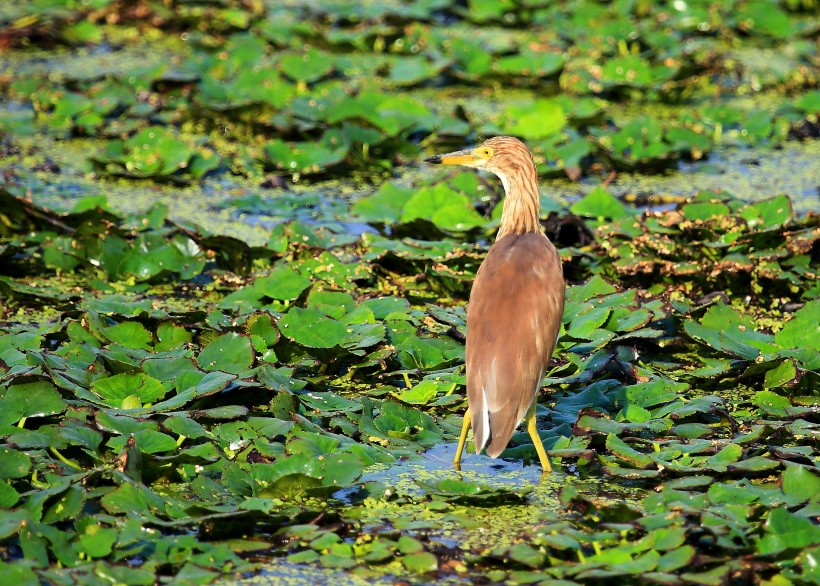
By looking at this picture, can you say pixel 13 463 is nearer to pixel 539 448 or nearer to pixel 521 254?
pixel 539 448

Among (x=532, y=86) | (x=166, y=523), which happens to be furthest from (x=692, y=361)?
(x=532, y=86)

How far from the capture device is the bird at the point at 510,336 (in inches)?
164

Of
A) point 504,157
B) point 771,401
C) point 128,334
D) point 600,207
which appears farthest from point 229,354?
point 600,207

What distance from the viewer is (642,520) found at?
147 inches

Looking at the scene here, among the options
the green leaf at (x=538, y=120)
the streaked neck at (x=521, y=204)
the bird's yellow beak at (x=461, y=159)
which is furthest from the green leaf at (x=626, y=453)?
the green leaf at (x=538, y=120)

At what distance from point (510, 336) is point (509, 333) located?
0.01 m

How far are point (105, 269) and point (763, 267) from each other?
3036 mm

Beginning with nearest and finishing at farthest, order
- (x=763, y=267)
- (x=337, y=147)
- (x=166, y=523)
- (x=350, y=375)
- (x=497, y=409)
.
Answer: (x=166, y=523) < (x=497, y=409) < (x=350, y=375) < (x=763, y=267) < (x=337, y=147)

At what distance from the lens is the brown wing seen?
13.6ft

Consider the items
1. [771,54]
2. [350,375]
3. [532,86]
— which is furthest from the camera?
[771,54]

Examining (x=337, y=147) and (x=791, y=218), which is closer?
(x=791, y=218)

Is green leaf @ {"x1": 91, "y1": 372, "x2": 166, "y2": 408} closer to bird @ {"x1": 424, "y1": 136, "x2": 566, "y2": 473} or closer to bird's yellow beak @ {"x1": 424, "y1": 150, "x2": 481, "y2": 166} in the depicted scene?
bird @ {"x1": 424, "y1": 136, "x2": 566, "y2": 473}

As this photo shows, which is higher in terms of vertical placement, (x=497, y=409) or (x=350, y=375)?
(x=497, y=409)

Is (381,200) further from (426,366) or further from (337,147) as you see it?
(426,366)
